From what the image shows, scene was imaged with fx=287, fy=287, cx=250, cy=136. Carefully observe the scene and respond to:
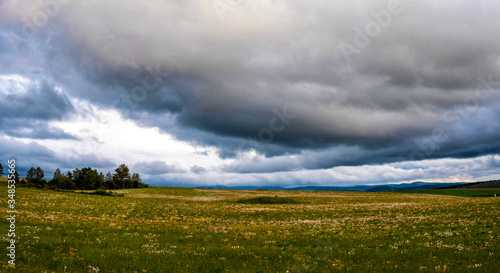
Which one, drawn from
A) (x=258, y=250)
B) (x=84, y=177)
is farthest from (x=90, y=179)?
(x=258, y=250)

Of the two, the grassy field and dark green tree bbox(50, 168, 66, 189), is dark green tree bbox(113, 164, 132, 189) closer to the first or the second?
dark green tree bbox(50, 168, 66, 189)

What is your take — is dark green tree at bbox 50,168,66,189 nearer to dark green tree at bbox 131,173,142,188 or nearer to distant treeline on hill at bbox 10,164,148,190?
distant treeline on hill at bbox 10,164,148,190

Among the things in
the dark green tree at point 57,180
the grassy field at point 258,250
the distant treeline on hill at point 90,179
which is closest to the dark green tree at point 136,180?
the distant treeline on hill at point 90,179

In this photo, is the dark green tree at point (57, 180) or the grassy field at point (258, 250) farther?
the dark green tree at point (57, 180)

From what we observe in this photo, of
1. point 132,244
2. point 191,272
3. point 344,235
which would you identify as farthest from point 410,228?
point 132,244

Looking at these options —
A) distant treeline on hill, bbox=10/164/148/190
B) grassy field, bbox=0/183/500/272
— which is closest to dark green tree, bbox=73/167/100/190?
distant treeline on hill, bbox=10/164/148/190

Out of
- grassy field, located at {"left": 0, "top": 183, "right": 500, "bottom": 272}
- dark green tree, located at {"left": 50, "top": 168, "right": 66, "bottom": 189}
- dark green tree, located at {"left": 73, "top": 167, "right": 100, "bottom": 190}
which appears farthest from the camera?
dark green tree, located at {"left": 73, "top": 167, "right": 100, "bottom": 190}

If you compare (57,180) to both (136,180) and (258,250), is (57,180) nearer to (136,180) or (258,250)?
(136,180)

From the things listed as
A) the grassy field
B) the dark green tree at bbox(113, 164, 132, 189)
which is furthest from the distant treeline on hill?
the grassy field

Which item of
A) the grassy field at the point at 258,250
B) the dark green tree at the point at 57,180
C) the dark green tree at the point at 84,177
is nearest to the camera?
the grassy field at the point at 258,250

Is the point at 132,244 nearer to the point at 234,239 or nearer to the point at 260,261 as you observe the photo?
the point at 234,239

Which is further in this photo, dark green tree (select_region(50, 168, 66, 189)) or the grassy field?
dark green tree (select_region(50, 168, 66, 189))

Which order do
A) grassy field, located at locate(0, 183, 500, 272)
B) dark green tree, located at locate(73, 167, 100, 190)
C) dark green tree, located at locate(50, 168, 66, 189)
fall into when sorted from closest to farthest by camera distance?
grassy field, located at locate(0, 183, 500, 272) → dark green tree, located at locate(50, 168, 66, 189) → dark green tree, located at locate(73, 167, 100, 190)

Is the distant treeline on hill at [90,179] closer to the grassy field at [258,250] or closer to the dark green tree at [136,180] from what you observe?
the dark green tree at [136,180]
